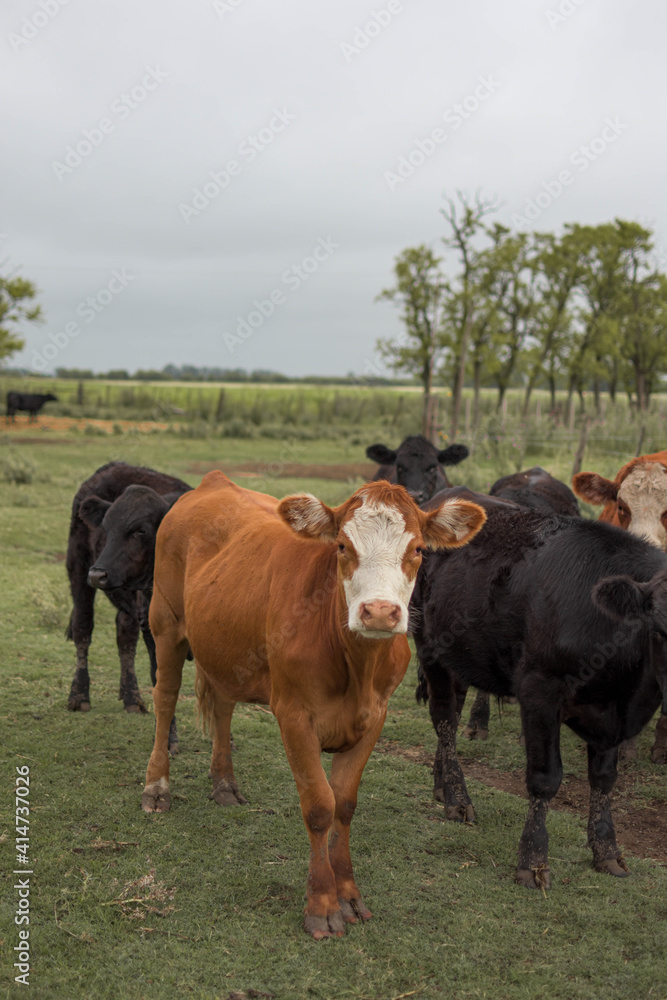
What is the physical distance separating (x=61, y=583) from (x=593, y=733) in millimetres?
7253

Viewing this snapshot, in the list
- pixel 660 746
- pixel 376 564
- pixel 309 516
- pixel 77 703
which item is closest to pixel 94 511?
pixel 77 703

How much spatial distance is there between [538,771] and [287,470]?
1847 cm

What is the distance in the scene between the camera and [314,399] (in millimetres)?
57750

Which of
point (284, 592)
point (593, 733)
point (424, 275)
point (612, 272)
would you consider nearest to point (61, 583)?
point (284, 592)

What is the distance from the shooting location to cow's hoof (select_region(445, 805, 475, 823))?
15.2 feet

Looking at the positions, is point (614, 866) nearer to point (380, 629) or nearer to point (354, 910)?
point (354, 910)

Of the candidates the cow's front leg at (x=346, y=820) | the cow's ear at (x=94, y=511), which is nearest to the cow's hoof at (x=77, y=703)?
the cow's ear at (x=94, y=511)

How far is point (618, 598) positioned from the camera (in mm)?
3590

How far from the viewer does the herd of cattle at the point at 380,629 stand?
3.48 meters

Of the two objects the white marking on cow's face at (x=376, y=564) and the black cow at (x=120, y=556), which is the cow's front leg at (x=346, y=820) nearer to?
the white marking on cow's face at (x=376, y=564)

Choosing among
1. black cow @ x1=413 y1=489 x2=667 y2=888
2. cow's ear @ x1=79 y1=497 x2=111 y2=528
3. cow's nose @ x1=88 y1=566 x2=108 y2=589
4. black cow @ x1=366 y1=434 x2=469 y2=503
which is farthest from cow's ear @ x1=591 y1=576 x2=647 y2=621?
black cow @ x1=366 y1=434 x2=469 y2=503

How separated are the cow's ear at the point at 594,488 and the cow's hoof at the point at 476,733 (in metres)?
1.98

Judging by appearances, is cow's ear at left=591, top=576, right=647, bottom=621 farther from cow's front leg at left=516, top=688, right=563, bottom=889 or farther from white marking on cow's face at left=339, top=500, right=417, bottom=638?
white marking on cow's face at left=339, top=500, right=417, bottom=638

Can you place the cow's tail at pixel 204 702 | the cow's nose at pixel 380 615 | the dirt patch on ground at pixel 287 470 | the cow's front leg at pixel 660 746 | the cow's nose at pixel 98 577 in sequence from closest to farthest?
1. the cow's nose at pixel 380 615
2. the cow's tail at pixel 204 702
3. the cow's nose at pixel 98 577
4. the cow's front leg at pixel 660 746
5. the dirt patch on ground at pixel 287 470
